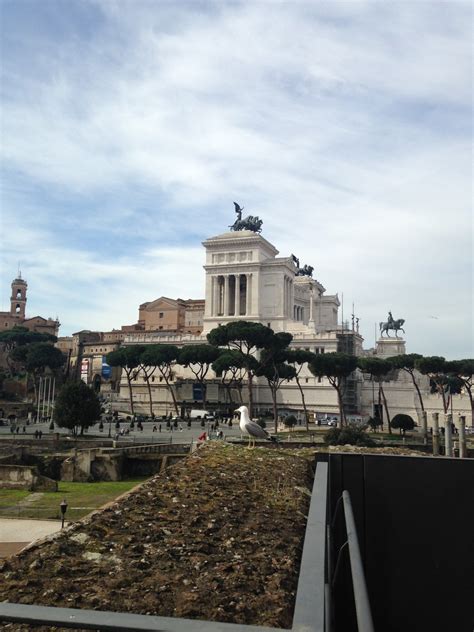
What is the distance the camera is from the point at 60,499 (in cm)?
2930

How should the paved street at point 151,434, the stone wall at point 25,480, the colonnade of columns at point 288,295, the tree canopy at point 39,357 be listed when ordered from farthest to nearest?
the colonnade of columns at point 288,295 → the tree canopy at point 39,357 → the paved street at point 151,434 → the stone wall at point 25,480

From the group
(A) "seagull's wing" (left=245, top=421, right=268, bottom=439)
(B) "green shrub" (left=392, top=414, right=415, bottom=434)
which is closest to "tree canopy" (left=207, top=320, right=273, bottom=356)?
(B) "green shrub" (left=392, top=414, right=415, bottom=434)

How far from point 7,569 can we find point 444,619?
4470mm

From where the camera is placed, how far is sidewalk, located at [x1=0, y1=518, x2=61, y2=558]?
19.8 m

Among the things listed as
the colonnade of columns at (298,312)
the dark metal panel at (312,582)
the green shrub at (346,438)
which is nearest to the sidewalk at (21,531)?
the dark metal panel at (312,582)

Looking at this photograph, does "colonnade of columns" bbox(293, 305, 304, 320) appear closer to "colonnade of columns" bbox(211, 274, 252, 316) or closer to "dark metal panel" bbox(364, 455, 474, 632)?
"colonnade of columns" bbox(211, 274, 252, 316)

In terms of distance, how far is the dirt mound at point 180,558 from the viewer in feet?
14.9

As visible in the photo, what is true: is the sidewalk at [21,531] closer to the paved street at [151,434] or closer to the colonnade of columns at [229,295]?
the paved street at [151,434]

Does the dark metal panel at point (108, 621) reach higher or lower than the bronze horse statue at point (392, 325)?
lower

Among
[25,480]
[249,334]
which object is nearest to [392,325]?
[249,334]

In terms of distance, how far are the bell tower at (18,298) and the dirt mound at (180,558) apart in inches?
4865

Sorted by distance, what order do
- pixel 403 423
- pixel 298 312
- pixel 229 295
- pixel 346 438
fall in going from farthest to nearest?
pixel 298 312
pixel 229 295
pixel 403 423
pixel 346 438

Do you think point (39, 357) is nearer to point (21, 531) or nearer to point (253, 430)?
point (21, 531)

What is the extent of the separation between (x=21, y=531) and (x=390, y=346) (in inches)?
3183
